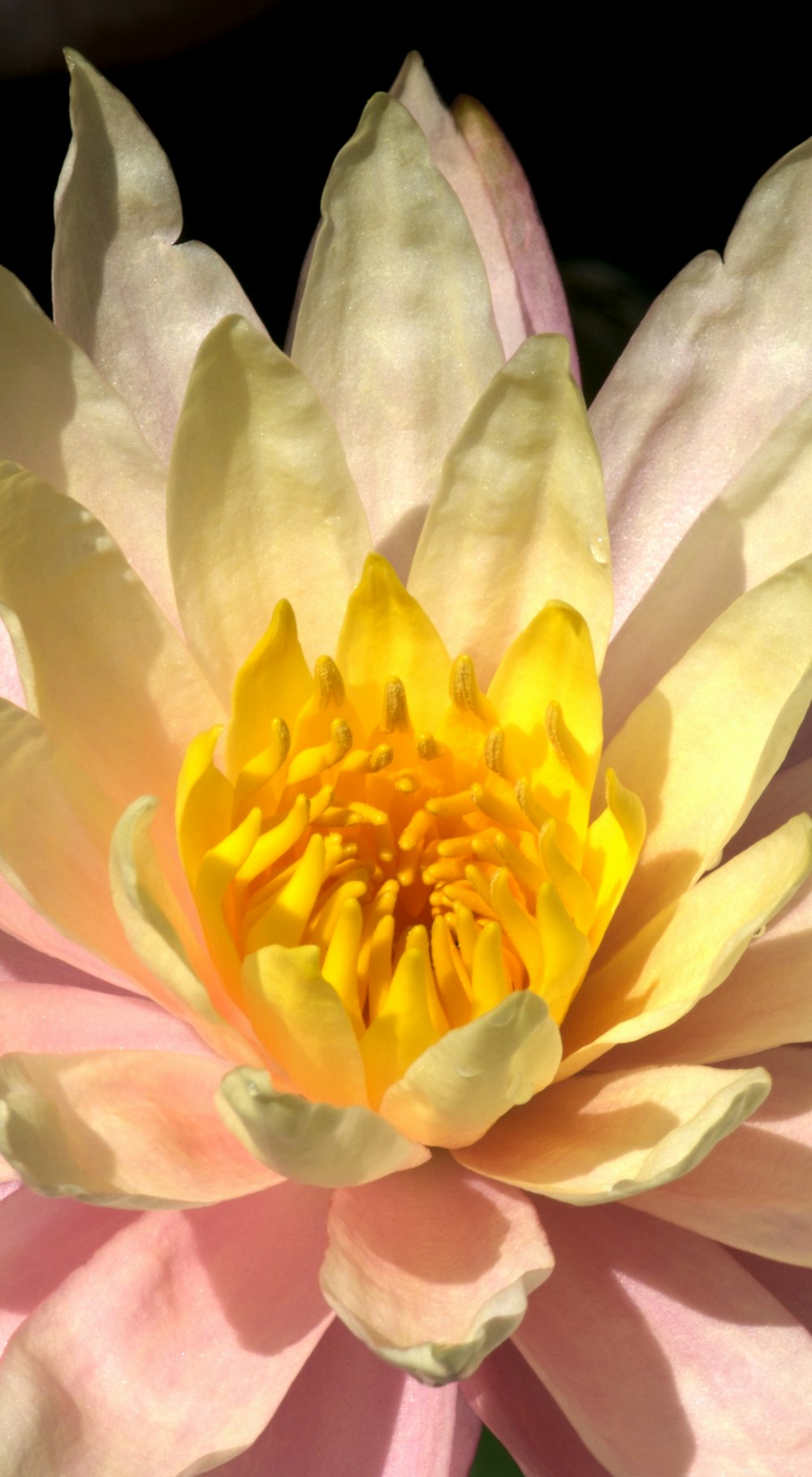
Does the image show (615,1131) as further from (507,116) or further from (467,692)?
(507,116)

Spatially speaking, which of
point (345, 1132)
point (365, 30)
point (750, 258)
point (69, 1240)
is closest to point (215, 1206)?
point (69, 1240)

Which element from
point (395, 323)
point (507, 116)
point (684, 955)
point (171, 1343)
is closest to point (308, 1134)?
point (171, 1343)

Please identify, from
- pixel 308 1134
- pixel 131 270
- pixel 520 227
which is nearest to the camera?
pixel 308 1134

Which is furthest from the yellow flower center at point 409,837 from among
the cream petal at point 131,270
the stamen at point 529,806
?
the cream petal at point 131,270

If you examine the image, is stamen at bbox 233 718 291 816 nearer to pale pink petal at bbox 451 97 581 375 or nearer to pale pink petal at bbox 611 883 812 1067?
pale pink petal at bbox 611 883 812 1067

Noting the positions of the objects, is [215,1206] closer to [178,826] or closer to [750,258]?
[178,826]
